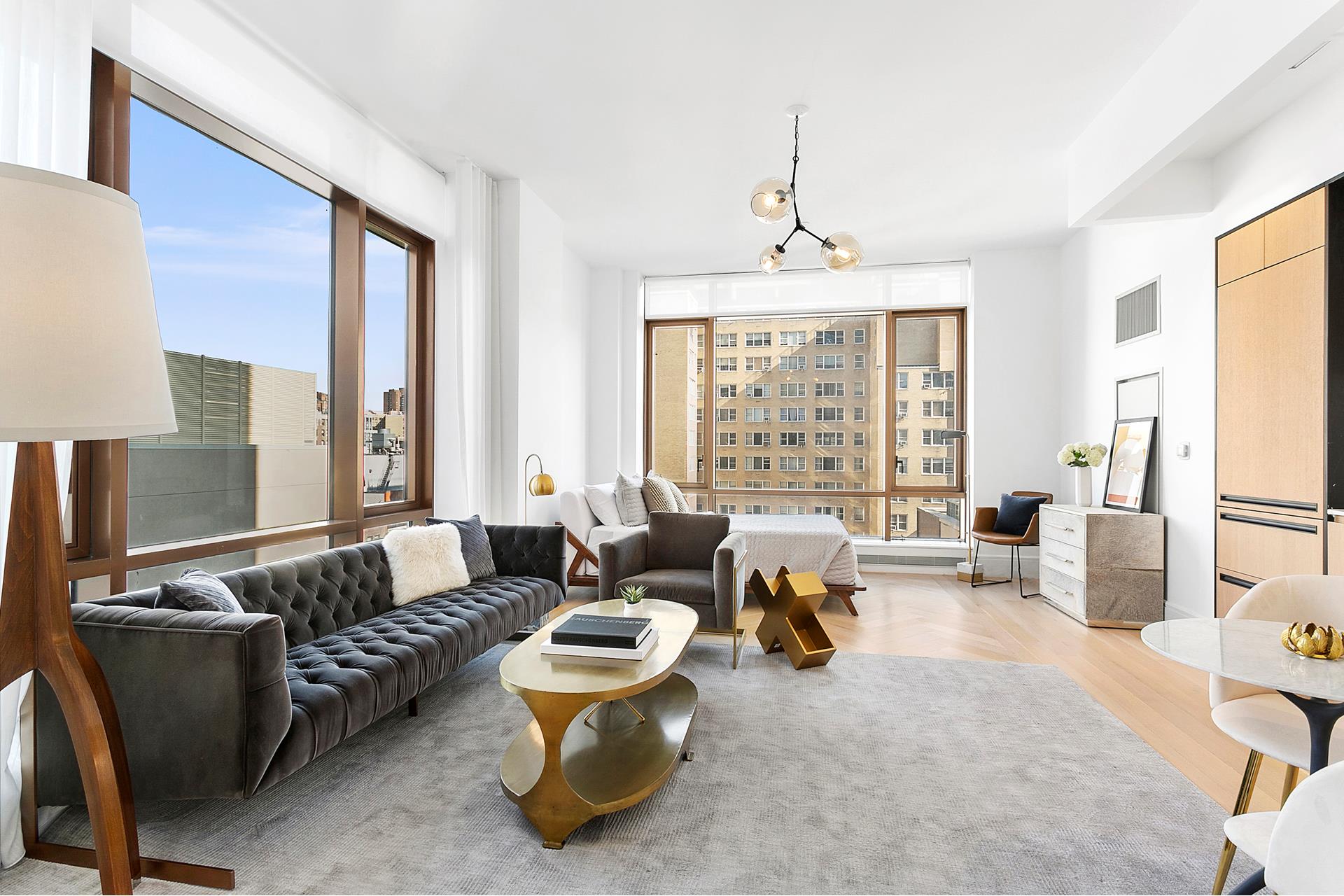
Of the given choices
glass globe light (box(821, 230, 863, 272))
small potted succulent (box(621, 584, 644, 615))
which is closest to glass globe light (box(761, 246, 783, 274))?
glass globe light (box(821, 230, 863, 272))

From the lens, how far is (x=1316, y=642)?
159cm

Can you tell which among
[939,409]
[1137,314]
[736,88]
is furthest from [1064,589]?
[736,88]

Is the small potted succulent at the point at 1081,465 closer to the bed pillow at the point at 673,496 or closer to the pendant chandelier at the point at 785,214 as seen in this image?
the pendant chandelier at the point at 785,214

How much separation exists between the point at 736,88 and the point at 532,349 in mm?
2378

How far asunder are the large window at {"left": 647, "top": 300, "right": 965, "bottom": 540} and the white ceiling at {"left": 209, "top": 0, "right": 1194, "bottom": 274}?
67.0 inches

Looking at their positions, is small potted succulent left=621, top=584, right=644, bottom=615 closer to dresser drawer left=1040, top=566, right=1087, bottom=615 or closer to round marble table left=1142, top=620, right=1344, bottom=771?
round marble table left=1142, top=620, right=1344, bottom=771

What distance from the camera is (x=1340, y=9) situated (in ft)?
6.88

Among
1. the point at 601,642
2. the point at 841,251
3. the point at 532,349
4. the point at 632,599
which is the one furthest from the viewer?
the point at 532,349

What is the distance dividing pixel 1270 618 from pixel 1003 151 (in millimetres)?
3122

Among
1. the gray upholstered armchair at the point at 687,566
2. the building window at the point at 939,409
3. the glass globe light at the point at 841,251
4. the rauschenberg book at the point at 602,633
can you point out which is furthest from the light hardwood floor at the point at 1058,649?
the glass globe light at the point at 841,251

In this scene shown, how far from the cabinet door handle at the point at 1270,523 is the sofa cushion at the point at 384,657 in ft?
12.5

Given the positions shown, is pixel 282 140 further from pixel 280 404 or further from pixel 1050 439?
pixel 1050 439

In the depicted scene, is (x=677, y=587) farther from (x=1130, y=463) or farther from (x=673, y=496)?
(x=1130, y=463)

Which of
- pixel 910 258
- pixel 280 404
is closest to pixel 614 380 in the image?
pixel 910 258
